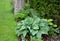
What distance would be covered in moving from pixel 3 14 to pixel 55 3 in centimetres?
277

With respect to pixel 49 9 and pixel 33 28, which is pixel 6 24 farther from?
pixel 49 9

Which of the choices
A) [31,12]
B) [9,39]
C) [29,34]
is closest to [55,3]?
[31,12]

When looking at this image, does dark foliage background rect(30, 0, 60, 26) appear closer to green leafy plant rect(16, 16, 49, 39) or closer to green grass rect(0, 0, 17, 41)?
green leafy plant rect(16, 16, 49, 39)

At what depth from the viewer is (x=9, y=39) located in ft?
23.7

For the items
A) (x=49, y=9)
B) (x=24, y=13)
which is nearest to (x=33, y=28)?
(x=24, y=13)

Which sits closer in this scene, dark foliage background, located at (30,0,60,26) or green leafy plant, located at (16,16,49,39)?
green leafy plant, located at (16,16,49,39)

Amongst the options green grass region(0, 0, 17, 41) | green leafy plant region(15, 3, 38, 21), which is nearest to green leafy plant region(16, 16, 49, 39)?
green grass region(0, 0, 17, 41)

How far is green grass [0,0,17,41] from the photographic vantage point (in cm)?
734

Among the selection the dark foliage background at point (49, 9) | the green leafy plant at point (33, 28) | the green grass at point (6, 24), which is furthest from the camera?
the dark foliage background at point (49, 9)

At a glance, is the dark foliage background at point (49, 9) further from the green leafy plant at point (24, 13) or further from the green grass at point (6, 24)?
the green grass at point (6, 24)

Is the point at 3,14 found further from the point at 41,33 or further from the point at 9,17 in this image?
the point at 41,33

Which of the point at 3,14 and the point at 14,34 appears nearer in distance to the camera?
the point at 14,34

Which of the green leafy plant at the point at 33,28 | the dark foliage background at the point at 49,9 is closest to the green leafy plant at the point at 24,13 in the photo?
the dark foliage background at the point at 49,9

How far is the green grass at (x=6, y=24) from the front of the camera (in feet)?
24.1
